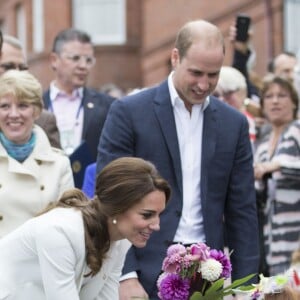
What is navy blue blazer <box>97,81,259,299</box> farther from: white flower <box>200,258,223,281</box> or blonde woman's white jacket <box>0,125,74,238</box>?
white flower <box>200,258,223,281</box>

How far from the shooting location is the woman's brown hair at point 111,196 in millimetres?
5523

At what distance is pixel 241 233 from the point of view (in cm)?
660

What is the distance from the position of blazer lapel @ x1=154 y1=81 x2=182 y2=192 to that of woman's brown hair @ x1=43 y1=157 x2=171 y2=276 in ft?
2.08

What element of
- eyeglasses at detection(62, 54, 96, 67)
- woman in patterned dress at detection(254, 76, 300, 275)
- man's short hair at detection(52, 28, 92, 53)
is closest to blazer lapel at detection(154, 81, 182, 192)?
woman in patterned dress at detection(254, 76, 300, 275)

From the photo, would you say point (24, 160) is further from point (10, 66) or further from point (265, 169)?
point (265, 169)

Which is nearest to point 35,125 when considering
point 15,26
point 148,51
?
point 148,51

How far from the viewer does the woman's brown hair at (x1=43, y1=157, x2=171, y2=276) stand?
18.1 ft

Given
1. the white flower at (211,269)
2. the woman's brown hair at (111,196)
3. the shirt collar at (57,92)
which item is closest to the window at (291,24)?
the shirt collar at (57,92)

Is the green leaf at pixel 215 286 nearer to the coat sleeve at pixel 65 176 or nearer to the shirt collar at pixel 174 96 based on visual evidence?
the shirt collar at pixel 174 96

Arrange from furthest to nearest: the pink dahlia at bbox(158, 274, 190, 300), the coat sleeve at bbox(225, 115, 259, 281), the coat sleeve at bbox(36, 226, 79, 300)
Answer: the coat sleeve at bbox(225, 115, 259, 281), the pink dahlia at bbox(158, 274, 190, 300), the coat sleeve at bbox(36, 226, 79, 300)

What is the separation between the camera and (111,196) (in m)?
5.53

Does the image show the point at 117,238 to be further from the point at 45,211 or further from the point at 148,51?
the point at 148,51

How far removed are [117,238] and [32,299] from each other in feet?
1.69

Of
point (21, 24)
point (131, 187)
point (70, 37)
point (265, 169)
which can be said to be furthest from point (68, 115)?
point (21, 24)
